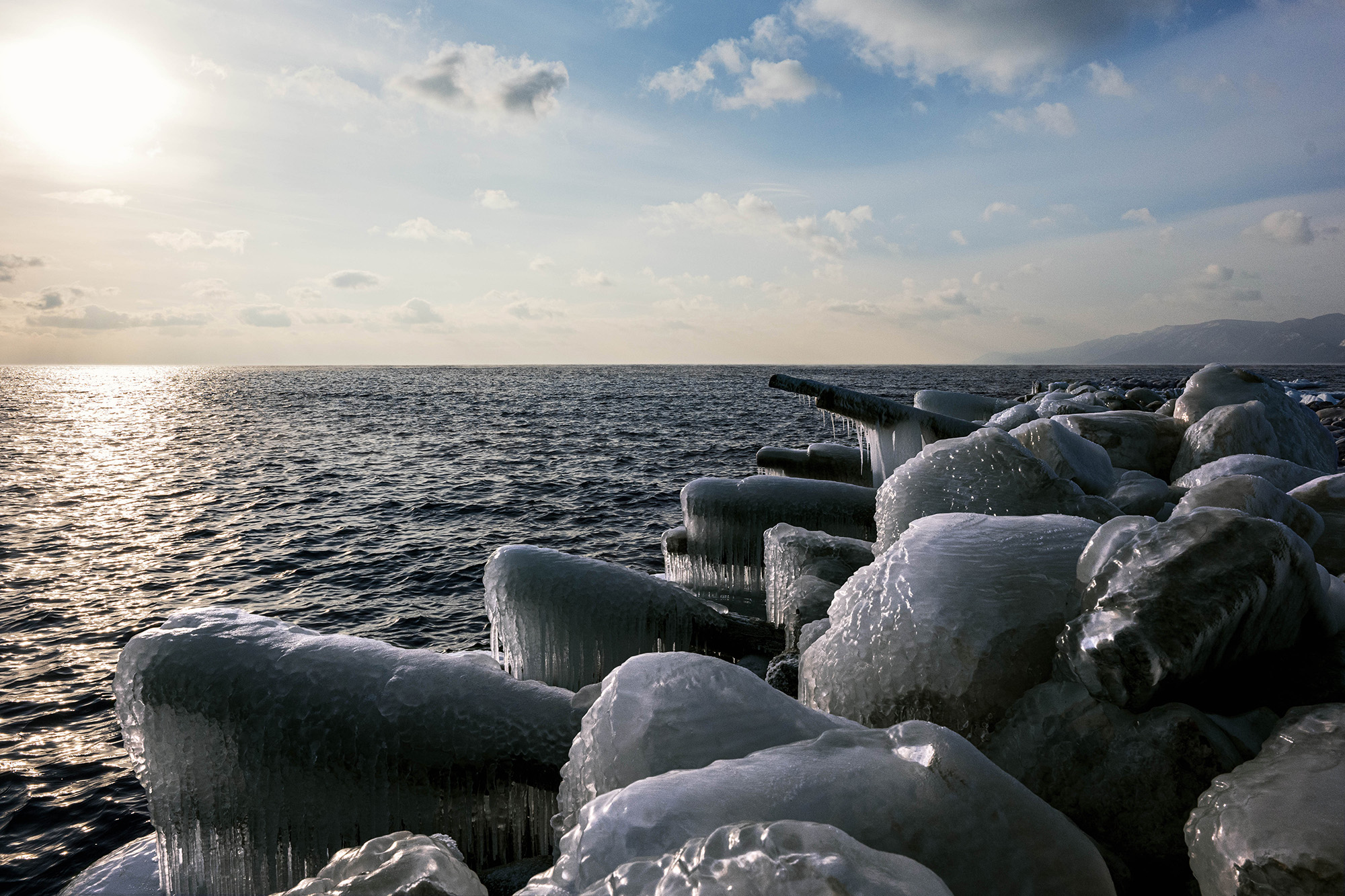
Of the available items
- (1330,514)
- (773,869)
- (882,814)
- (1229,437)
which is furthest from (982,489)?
(1229,437)

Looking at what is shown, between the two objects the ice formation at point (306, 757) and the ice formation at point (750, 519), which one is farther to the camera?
the ice formation at point (750, 519)

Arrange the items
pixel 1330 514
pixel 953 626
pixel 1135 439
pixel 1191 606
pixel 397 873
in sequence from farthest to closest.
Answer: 1. pixel 1135 439
2. pixel 1330 514
3. pixel 953 626
4. pixel 1191 606
5. pixel 397 873

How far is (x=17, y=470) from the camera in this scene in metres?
27.0

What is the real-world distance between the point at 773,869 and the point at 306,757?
374 cm

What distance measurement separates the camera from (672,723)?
277cm

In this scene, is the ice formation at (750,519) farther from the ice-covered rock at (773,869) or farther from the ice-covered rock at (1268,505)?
the ice-covered rock at (773,869)

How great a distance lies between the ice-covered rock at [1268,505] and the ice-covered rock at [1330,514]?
14 centimetres

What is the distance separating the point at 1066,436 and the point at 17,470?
116 feet

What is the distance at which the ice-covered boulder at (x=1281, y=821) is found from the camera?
205 cm

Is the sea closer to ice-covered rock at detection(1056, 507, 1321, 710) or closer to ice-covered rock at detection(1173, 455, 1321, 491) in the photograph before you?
ice-covered rock at detection(1173, 455, 1321, 491)

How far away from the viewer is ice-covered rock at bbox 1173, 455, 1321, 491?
6.02 metres

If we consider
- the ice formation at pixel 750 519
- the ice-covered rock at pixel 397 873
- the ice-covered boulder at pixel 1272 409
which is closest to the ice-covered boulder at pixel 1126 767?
the ice-covered rock at pixel 397 873

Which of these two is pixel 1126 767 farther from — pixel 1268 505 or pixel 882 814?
pixel 1268 505

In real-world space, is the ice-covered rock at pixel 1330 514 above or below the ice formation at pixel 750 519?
above
